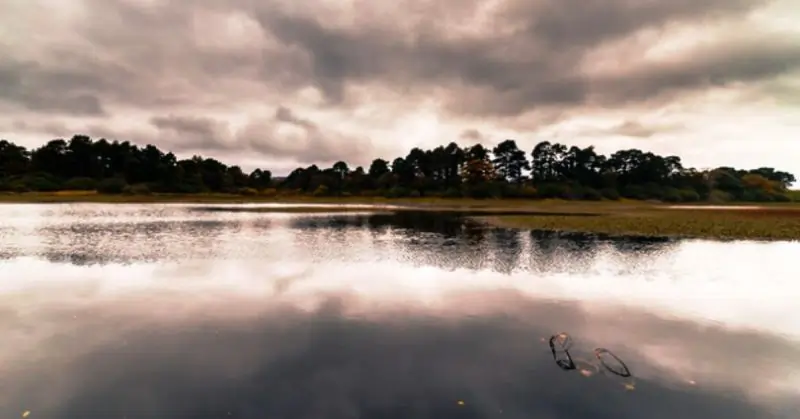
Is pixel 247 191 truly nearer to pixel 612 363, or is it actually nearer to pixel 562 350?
pixel 562 350

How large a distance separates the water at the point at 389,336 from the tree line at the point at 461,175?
455 ft

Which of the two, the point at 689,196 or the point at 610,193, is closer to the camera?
the point at 610,193

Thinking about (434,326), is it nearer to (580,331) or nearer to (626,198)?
(580,331)

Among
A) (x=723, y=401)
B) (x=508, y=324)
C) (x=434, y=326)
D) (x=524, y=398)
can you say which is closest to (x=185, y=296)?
(x=434, y=326)

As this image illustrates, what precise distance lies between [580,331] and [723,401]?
490 centimetres

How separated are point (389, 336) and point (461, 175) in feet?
580

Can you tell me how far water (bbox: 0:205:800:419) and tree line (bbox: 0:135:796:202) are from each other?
455 feet

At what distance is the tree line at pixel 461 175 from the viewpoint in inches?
6471

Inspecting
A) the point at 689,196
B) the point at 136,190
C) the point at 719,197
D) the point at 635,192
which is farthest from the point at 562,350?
the point at 719,197

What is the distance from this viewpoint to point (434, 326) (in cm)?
1459

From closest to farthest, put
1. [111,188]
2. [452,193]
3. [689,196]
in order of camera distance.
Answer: [111,188] → [452,193] → [689,196]

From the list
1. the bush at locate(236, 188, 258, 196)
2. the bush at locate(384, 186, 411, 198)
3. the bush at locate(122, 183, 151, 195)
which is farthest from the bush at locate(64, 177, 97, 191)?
the bush at locate(384, 186, 411, 198)

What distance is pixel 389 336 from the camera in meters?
13.5

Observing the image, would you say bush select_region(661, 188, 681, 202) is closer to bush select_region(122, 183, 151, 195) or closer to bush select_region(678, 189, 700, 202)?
bush select_region(678, 189, 700, 202)
